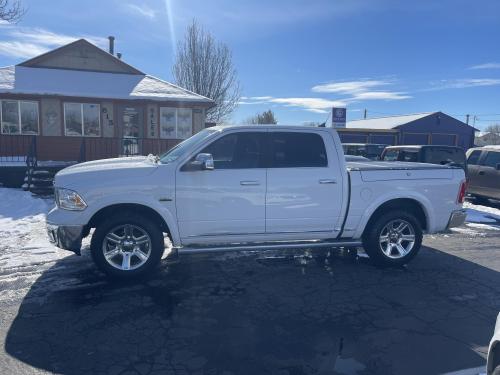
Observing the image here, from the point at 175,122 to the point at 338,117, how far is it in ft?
27.5

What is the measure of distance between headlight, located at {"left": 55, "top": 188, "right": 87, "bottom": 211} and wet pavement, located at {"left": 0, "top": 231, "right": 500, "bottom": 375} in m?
0.97

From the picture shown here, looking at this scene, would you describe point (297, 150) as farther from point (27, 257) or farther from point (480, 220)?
point (480, 220)

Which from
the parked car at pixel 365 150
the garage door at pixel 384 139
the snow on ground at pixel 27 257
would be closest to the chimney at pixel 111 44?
the parked car at pixel 365 150

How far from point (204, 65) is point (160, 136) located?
1612 centimetres

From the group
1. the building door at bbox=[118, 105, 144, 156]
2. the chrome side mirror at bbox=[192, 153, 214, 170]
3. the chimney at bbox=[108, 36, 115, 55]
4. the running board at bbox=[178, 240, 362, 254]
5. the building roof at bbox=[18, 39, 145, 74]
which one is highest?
the chimney at bbox=[108, 36, 115, 55]

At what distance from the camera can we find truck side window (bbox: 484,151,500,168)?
444 inches

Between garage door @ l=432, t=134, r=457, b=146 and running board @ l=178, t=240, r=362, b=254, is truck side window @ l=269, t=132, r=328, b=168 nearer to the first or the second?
running board @ l=178, t=240, r=362, b=254

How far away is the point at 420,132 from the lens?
39031 millimetres

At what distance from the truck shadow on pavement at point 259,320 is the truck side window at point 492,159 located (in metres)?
6.98

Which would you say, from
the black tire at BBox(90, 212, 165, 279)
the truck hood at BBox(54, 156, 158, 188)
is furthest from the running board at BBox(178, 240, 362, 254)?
the truck hood at BBox(54, 156, 158, 188)

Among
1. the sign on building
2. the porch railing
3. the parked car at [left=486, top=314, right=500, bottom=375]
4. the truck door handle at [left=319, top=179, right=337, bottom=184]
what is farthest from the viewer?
the porch railing

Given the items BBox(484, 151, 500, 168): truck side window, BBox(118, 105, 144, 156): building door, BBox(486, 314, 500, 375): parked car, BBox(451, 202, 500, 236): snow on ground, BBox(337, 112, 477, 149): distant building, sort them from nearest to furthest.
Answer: BBox(486, 314, 500, 375): parked car < BBox(451, 202, 500, 236): snow on ground < BBox(484, 151, 500, 168): truck side window < BBox(118, 105, 144, 156): building door < BBox(337, 112, 477, 149): distant building

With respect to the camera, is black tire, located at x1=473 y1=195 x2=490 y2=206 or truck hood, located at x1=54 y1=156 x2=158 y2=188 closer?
truck hood, located at x1=54 y1=156 x2=158 y2=188

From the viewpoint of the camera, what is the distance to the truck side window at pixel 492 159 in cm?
1127
